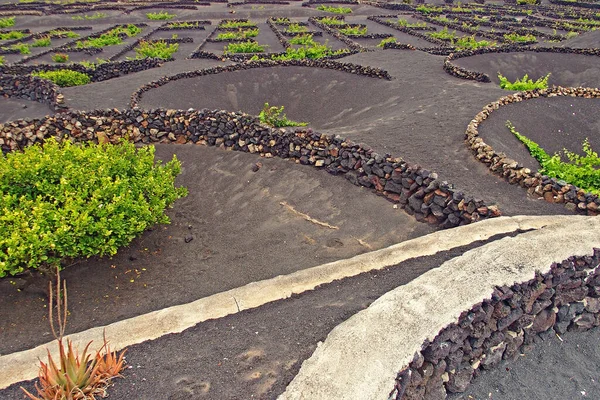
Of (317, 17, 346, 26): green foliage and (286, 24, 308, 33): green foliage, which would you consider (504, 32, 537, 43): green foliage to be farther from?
(286, 24, 308, 33): green foliage

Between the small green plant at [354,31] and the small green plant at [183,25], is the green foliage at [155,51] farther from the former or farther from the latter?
the small green plant at [354,31]

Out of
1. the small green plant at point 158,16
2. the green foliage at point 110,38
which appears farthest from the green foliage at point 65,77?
the small green plant at point 158,16

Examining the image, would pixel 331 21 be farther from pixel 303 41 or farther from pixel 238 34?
pixel 238 34

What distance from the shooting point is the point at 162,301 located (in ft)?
23.5

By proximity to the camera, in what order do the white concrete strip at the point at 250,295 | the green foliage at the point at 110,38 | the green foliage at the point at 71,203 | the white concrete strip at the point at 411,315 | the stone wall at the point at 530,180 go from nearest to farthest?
the white concrete strip at the point at 411,315 < the white concrete strip at the point at 250,295 < the green foliage at the point at 71,203 < the stone wall at the point at 530,180 < the green foliage at the point at 110,38

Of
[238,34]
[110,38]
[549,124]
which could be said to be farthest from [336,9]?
[549,124]

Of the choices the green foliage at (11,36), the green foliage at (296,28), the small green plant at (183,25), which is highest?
→ the green foliage at (11,36)

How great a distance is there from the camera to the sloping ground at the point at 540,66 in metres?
20.7

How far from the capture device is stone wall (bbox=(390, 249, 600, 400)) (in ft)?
15.1

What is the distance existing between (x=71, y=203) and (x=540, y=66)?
23.1 m

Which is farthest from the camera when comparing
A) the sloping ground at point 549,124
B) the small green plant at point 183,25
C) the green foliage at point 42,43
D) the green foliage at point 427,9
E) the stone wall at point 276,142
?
the green foliage at point 427,9

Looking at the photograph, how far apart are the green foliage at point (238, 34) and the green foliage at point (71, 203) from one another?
78.5 feet

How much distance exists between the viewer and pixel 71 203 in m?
7.02

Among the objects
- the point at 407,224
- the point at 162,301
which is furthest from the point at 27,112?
the point at 407,224
